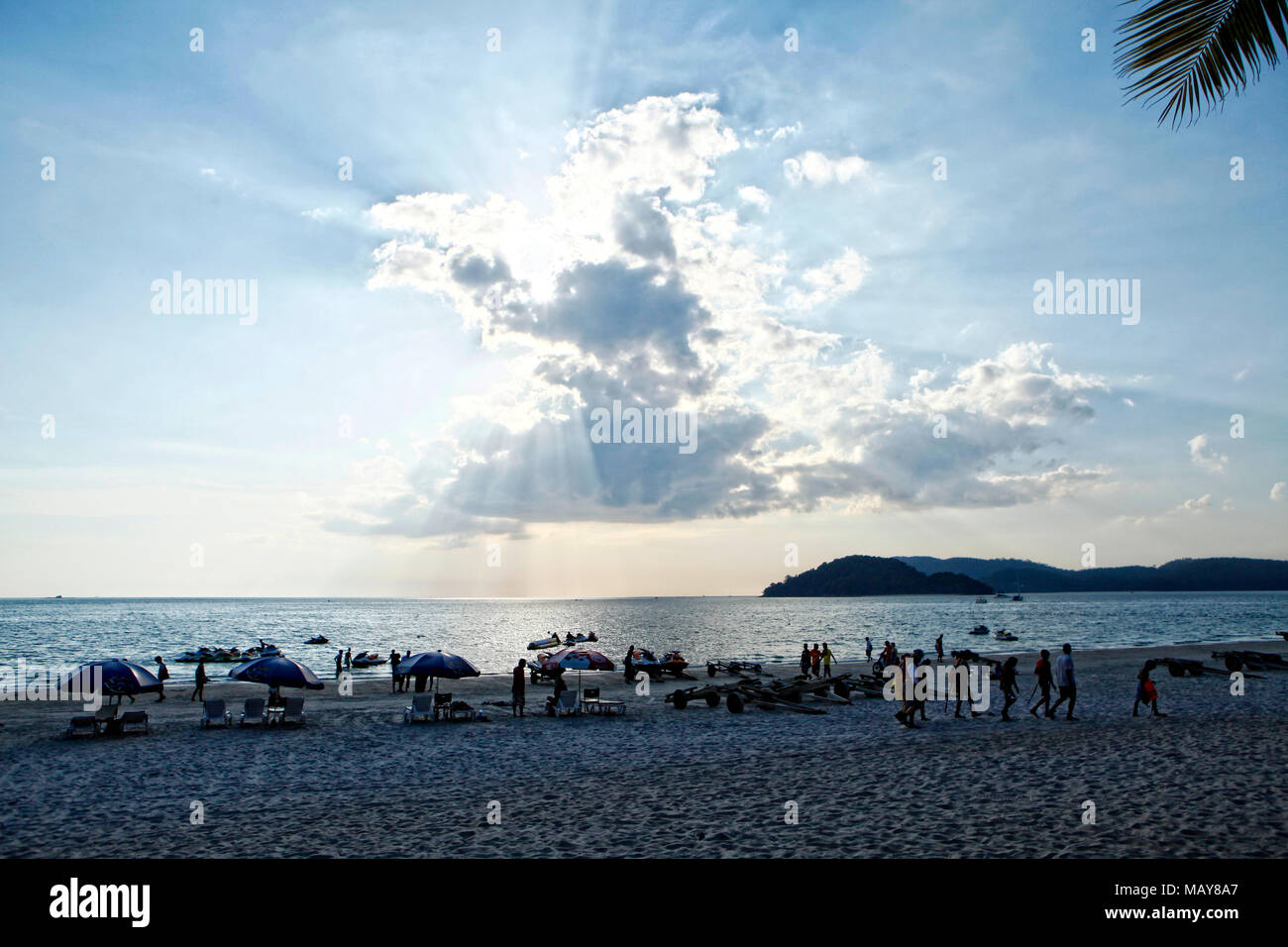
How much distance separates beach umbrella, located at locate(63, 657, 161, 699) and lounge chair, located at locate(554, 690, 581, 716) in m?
10.9

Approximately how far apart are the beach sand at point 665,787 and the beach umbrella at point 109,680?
1322 millimetres

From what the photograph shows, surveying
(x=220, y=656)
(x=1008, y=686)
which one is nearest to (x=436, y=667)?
(x=1008, y=686)

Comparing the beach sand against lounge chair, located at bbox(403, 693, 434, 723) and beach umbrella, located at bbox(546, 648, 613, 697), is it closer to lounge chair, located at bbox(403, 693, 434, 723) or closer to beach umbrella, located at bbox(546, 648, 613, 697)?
lounge chair, located at bbox(403, 693, 434, 723)

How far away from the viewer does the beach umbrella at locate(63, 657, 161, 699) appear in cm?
1991

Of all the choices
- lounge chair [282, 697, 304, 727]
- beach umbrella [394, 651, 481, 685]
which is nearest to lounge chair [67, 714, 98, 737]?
lounge chair [282, 697, 304, 727]

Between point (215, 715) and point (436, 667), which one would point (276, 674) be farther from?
point (436, 667)

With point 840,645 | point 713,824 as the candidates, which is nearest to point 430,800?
point 713,824

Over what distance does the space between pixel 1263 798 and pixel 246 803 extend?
15.4m

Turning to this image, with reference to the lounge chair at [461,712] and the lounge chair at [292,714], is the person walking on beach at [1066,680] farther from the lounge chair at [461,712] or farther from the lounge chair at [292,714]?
the lounge chair at [292,714]

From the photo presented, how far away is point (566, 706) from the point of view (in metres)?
23.1

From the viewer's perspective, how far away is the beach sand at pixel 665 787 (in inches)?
378
